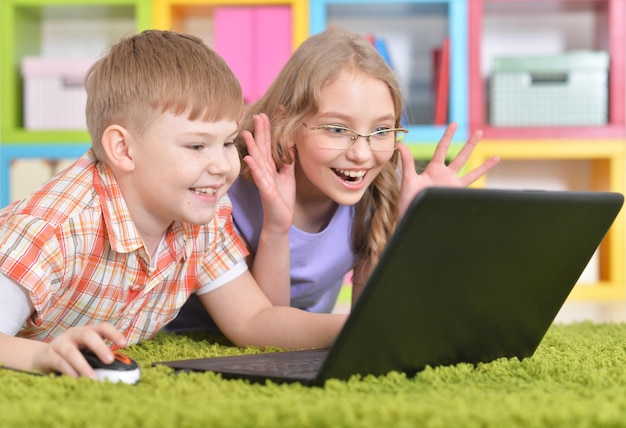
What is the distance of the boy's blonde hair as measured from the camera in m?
1.02

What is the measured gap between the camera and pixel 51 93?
8.79ft

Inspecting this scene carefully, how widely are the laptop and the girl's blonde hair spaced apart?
0.53 metres

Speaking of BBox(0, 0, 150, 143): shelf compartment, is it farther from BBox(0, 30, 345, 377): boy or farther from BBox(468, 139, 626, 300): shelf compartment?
BBox(0, 30, 345, 377): boy

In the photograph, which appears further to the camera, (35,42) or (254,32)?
(35,42)

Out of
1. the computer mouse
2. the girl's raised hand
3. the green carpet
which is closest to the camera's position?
the green carpet

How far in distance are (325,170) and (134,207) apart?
0.37m

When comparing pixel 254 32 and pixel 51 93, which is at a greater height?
pixel 254 32

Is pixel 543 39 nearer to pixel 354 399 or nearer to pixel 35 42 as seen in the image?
pixel 35 42

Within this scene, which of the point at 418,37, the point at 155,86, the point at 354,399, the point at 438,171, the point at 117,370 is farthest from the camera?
the point at 418,37

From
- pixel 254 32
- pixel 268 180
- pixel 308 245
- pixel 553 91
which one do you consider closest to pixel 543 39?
pixel 553 91

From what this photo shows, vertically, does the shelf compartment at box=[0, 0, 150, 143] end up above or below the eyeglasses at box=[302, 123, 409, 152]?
above

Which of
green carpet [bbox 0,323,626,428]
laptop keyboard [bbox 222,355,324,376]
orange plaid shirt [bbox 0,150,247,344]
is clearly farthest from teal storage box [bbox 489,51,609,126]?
laptop keyboard [bbox 222,355,324,376]

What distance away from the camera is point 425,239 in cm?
67

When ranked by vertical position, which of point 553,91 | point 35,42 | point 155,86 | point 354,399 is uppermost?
point 35,42
